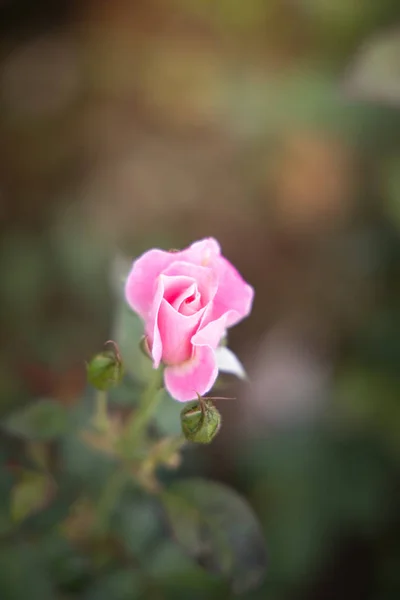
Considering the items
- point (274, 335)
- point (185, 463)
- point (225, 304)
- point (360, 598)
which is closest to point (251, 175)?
point (274, 335)

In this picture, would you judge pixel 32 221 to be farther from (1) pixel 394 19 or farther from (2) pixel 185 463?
(1) pixel 394 19

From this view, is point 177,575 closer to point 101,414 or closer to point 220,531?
point 220,531

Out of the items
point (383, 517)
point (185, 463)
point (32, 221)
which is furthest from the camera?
point (32, 221)

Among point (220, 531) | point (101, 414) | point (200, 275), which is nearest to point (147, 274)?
point (200, 275)

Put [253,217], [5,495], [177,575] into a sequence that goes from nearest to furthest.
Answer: [5,495] < [177,575] < [253,217]

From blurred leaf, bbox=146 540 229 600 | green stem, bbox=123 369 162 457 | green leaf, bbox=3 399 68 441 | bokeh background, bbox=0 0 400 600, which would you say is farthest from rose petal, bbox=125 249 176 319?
bokeh background, bbox=0 0 400 600

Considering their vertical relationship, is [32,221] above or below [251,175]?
below

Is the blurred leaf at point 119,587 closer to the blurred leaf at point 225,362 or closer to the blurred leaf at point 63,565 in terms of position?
the blurred leaf at point 63,565
